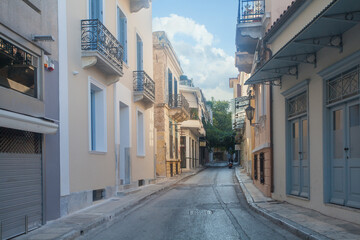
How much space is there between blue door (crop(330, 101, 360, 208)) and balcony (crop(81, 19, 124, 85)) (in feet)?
21.8

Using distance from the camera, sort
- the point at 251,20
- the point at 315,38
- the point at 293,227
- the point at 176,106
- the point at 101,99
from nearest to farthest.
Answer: the point at 293,227
the point at 315,38
the point at 101,99
the point at 251,20
the point at 176,106

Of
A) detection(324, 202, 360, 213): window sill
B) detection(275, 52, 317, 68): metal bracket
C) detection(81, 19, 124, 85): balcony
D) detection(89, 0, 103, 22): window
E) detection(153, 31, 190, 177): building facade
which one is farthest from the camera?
detection(153, 31, 190, 177): building facade

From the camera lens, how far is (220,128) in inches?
2906

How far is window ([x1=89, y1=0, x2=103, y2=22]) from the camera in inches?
486

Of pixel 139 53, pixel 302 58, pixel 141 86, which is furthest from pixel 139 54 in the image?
pixel 302 58

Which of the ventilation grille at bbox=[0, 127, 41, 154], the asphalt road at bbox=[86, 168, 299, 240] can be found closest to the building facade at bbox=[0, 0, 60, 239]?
the ventilation grille at bbox=[0, 127, 41, 154]

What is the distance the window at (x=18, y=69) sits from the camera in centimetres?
695

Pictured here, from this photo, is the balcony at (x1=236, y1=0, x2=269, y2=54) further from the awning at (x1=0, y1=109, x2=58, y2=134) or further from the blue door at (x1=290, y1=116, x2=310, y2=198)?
the awning at (x1=0, y1=109, x2=58, y2=134)

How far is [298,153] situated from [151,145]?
1101cm

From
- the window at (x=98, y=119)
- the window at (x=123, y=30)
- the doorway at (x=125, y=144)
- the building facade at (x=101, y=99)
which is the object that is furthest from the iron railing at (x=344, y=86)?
the window at (x=123, y=30)

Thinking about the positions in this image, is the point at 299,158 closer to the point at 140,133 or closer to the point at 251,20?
the point at 251,20

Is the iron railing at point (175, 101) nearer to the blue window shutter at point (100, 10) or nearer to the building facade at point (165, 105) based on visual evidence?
the building facade at point (165, 105)

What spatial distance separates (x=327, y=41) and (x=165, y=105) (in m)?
18.2

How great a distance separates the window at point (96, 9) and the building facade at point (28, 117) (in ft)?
11.3
